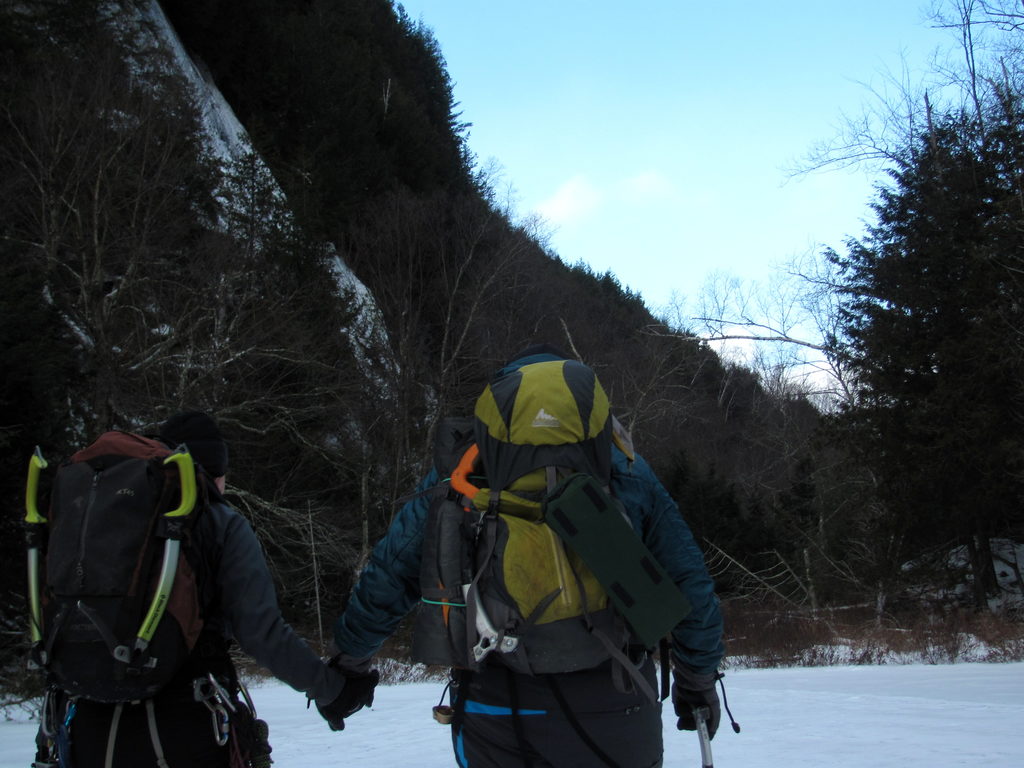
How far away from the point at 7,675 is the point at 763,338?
37.4ft

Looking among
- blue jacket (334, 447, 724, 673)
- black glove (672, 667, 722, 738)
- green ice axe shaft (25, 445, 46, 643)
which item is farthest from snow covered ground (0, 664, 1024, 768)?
green ice axe shaft (25, 445, 46, 643)

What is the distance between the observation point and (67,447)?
8961 mm

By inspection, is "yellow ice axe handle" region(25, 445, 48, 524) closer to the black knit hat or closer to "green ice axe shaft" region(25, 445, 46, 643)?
"green ice axe shaft" region(25, 445, 46, 643)

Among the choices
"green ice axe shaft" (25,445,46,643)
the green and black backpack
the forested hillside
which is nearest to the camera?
the green and black backpack

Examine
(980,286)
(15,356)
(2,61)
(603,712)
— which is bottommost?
(603,712)

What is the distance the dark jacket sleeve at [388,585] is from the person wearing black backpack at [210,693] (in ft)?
0.43

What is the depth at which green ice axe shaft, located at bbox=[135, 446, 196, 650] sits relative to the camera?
208 centimetres

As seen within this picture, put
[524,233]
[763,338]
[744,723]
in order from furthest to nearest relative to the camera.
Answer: [524,233] → [763,338] → [744,723]

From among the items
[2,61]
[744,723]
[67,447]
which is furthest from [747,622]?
[2,61]

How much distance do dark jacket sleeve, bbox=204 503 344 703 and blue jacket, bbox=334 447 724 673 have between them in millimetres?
182

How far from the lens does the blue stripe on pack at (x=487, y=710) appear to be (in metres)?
2.08

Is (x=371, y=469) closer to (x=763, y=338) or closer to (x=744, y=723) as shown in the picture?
(x=763, y=338)

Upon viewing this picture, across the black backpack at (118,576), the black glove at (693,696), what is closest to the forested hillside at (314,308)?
the black backpack at (118,576)

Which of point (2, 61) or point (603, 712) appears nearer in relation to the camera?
point (603, 712)
